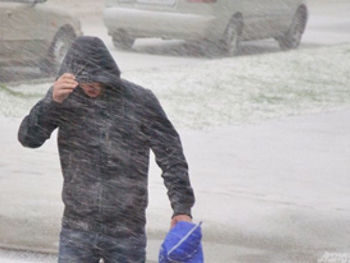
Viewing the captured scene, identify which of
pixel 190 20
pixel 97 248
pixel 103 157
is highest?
pixel 103 157

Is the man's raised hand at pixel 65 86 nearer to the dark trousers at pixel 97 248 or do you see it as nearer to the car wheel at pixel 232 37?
the dark trousers at pixel 97 248

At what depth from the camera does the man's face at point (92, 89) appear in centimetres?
464

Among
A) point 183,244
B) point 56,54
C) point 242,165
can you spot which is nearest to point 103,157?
point 183,244

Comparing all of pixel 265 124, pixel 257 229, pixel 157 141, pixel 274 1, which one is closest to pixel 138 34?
pixel 274 1

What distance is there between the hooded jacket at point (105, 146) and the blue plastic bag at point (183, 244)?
0.14 meters

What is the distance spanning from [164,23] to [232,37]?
136 cm

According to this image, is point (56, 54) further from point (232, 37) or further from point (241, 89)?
point (232, 37)

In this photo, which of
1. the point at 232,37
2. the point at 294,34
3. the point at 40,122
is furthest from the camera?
the point at 294,34

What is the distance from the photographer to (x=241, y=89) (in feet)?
50.0

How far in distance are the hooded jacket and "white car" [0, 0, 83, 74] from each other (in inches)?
399

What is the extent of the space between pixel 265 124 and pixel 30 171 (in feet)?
11.7

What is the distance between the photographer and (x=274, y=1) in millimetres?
19359

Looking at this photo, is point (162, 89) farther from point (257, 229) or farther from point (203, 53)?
point (257, 229)

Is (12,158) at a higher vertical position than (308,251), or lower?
lower
